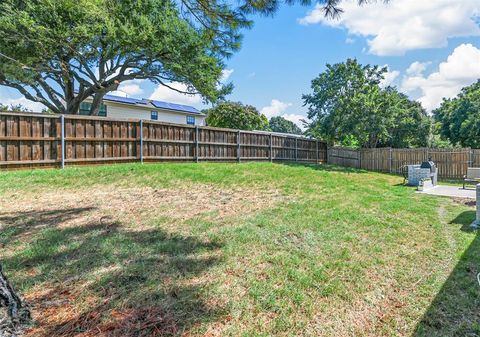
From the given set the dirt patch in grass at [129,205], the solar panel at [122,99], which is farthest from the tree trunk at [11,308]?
the solar panel at [122,99]

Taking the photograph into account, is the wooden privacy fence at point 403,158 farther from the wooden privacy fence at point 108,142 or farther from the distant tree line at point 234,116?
the distant tree line at point 234,116

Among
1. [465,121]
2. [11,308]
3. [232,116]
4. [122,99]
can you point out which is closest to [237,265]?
[11,308]

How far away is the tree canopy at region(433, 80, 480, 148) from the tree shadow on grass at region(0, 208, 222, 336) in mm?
21056

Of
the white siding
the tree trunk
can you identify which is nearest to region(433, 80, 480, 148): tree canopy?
the white siding

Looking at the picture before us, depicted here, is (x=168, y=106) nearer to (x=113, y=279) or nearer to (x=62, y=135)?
(x=62, y=135)

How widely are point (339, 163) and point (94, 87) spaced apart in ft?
51.0

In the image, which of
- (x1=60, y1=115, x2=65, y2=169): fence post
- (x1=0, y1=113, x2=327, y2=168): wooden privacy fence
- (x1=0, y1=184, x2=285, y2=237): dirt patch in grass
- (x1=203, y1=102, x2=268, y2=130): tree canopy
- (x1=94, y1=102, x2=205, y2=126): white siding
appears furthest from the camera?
(x1=203, y1=102, x2=268, y2=130): tree canopy

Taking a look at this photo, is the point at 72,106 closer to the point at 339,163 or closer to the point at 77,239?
the point at 77,239

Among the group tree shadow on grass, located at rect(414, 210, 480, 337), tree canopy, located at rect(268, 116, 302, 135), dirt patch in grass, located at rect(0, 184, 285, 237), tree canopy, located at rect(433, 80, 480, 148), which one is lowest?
tree shadow on grass, located at rect(414, 210, 480, 337)

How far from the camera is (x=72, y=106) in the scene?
1563cm

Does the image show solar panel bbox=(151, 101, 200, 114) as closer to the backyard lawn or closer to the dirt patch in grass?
the dirt patch in grass

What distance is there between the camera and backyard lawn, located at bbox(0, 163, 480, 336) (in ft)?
7.56

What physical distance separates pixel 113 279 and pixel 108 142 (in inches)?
331

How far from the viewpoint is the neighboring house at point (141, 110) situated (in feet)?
77.7
